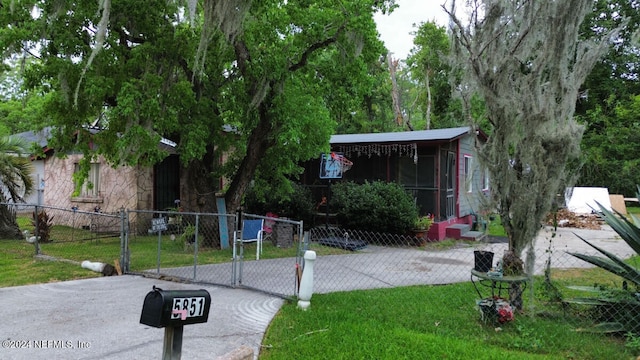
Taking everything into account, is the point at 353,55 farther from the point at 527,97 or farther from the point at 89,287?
the point at 89,287

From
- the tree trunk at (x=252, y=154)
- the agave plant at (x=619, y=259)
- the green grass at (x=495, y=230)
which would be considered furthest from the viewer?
the green grass at (x=495, y=230)

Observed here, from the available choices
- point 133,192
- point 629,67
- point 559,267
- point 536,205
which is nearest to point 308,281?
point 536,205

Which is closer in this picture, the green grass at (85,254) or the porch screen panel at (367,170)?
the green grass at (85,254)

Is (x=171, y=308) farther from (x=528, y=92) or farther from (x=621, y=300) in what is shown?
(x=621, y=300)

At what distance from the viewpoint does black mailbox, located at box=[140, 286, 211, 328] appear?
2209mm

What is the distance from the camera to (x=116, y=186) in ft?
45.8

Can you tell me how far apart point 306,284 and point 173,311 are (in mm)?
3219

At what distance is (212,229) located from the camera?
10.8 metres

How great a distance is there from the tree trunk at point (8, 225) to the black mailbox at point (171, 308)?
38.8 ft

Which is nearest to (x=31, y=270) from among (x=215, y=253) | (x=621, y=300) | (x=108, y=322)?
(x=215, y=253)

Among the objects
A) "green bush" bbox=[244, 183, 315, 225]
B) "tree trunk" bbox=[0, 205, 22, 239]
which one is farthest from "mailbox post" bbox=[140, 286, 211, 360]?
"tree trunk" bbox=[0, 205, 22, 239]

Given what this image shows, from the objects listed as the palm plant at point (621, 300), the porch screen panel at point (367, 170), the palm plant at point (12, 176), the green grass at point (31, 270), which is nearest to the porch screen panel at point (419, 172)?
the porch screen panel at point (367, 170)

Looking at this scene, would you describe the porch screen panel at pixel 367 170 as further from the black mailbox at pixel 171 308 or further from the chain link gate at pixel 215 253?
the black mailbox at pixel 171 308

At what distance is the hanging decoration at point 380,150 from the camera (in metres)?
13.0
